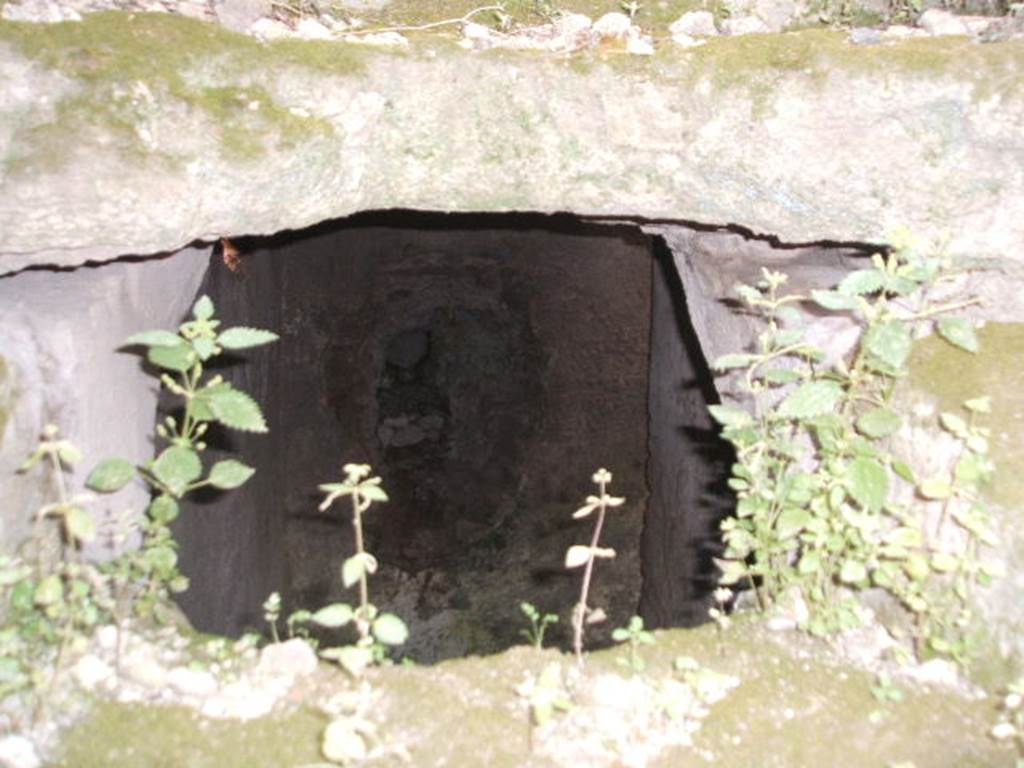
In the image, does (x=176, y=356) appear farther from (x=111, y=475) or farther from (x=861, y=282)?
(x=861, y=282)

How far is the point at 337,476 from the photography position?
4.72m

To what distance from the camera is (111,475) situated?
1.55 m

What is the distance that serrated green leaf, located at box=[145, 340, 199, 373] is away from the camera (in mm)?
1546

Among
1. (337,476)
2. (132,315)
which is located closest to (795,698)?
(132,315)

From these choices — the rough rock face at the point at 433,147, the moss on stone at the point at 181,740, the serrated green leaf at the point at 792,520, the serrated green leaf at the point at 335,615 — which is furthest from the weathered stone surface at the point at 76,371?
the serrated green leaf at the point at 792,520

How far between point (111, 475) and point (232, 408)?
241mm

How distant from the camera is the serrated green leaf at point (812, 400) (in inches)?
62.1

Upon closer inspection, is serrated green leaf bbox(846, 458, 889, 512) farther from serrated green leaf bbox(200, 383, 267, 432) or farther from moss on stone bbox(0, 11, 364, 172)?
moss on stone bbox(0, 11, 364, 172)

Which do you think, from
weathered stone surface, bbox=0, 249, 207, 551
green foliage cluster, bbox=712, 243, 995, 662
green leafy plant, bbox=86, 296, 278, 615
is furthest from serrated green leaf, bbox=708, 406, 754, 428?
weathered stone surface, bbox=0, 249, 207, 551

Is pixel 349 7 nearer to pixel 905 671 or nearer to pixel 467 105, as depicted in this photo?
pixel 467 105

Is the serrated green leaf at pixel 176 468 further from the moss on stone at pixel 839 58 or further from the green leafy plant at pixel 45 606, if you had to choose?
the moss on stone at pixel 839 58

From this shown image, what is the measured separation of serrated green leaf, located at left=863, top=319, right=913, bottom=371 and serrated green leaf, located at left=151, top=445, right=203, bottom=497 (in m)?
1.19

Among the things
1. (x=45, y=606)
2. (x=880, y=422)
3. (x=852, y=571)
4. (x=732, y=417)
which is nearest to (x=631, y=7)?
(x=732, y=417)

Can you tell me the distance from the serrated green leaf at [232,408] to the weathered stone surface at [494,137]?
12.1 inches
